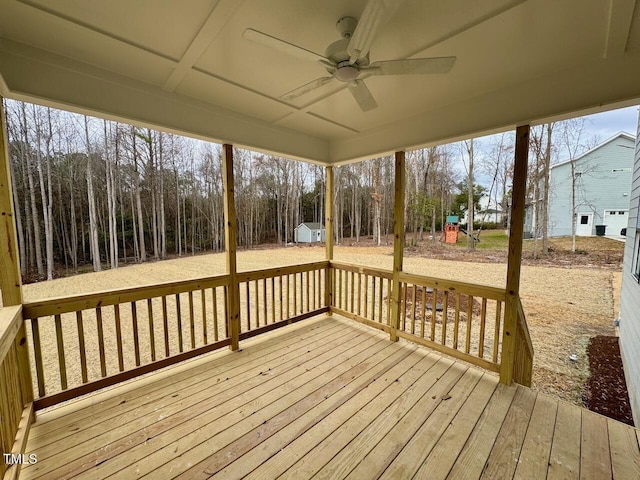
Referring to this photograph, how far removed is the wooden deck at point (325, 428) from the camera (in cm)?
151

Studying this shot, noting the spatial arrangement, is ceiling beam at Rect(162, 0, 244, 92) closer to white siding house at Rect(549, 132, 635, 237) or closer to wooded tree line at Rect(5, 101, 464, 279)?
wooded tree line at Rect(5, 101, 464, 279)

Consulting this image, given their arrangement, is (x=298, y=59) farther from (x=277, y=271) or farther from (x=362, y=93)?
(x=277, y=271)

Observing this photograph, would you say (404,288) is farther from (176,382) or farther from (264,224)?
(264,224)

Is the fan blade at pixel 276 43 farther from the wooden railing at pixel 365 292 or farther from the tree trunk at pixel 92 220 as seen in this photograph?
the tree trunk at pixel 92 220

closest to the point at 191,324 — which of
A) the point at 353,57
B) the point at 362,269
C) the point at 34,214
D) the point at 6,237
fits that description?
the point at 6,237

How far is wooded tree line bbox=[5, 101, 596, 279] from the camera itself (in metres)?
5.46

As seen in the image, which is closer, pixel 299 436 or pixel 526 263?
pixel 299 436

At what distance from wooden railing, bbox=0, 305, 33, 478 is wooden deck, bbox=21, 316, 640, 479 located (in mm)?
118

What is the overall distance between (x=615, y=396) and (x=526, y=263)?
17.7 ft

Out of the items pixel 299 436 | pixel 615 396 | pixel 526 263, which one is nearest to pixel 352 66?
pixel 299 436

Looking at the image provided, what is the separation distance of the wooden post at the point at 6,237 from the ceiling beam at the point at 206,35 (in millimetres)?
1165

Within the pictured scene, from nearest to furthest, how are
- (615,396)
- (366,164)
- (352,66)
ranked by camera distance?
1. (352,66)
2. (615,396)
3. (366,164)

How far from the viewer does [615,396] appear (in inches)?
118

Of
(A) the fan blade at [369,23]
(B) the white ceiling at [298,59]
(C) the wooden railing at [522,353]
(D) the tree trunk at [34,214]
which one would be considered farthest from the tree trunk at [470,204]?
(D) the tree trunk at [34,214]
